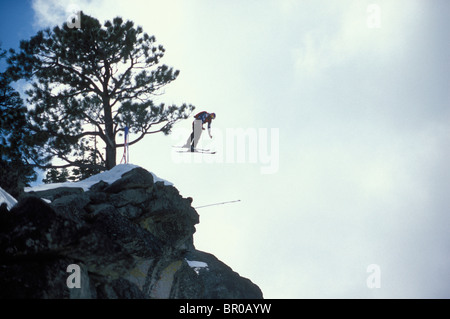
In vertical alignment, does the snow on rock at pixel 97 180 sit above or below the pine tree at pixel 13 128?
below

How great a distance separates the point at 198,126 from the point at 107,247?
436 inches

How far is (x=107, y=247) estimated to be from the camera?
7453 mm

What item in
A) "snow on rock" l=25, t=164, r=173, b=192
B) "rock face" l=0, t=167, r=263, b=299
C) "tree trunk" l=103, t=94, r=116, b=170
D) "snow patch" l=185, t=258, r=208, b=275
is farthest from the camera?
"tree trunk" l=103, t=94, r=116, b=170

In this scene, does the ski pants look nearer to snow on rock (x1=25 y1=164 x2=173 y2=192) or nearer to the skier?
the skier

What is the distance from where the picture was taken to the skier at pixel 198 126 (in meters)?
17.6

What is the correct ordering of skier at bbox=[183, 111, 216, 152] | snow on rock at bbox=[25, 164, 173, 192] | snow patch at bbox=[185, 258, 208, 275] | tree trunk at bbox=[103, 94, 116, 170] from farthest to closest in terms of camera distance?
tree trunk at bbox=[103, 94, 116, 170] < skier at bbox=[183, 111, 216, 152] < snow patch at bbox=[185, 258, 208, 275] < snow on rock at bbox=[25, 164, 173, 192]

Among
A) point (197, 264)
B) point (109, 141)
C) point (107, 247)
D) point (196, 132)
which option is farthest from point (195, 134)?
point (107, 247)

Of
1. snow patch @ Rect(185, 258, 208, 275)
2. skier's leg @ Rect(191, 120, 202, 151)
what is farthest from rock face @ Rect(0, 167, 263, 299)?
skier's leg @ Rect(191, 120, 202, 151)

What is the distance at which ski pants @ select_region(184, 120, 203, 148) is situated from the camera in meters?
17.8

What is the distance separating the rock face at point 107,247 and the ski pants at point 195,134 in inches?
139

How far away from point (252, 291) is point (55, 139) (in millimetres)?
12455

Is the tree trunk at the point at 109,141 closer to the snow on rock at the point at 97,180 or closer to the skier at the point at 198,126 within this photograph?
the skier at the point at 198,126

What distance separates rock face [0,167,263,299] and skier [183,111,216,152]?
11.7ft

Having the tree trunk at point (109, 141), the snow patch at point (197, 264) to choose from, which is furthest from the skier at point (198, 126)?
the snow patch at point (197, 264)
